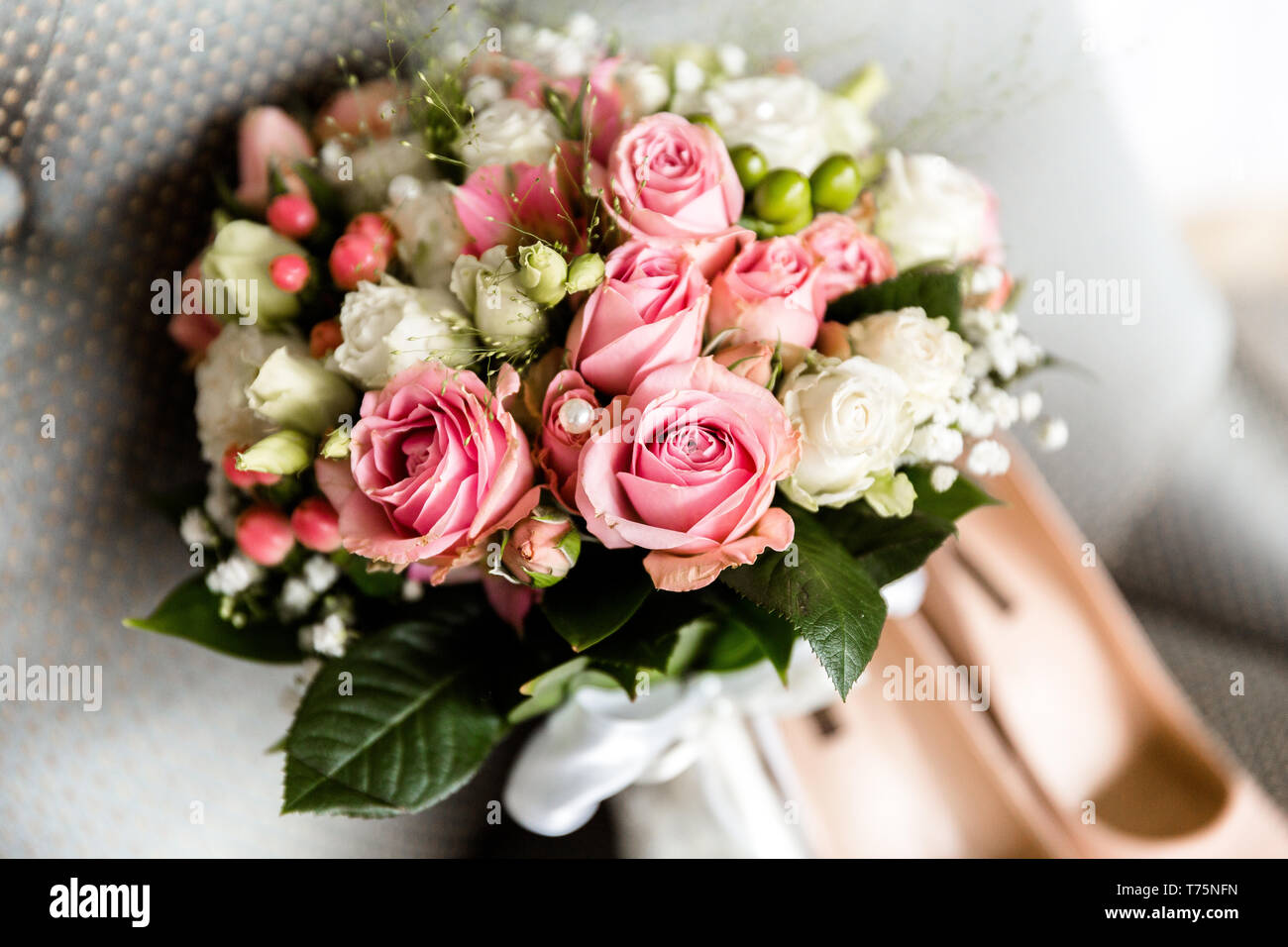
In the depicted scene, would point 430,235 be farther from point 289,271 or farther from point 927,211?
point 927,211

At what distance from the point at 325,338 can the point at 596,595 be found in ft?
0.67

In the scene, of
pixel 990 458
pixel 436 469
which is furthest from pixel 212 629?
pixel 990 458

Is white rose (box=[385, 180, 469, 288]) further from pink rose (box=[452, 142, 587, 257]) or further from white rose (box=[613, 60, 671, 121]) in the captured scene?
white rose (box=[613, 60, 671, 121])

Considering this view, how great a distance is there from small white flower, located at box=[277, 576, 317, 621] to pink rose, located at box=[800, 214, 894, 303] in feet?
1.19

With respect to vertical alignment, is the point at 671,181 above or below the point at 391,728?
above

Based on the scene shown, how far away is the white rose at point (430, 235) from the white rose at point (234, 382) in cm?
8

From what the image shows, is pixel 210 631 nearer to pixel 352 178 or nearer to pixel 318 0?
pixel 352 178

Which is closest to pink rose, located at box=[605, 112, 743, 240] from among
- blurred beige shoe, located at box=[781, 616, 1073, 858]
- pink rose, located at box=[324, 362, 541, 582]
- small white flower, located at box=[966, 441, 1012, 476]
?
pink rose, located at box=[324, 362, 541, 582]

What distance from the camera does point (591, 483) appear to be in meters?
0.36

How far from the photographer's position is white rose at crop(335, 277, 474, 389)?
1.33 feet

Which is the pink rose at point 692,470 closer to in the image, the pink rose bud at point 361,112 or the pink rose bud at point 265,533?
the pink rose bud at point 265,533

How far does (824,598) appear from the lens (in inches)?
15.6

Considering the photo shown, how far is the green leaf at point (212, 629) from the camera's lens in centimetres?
54

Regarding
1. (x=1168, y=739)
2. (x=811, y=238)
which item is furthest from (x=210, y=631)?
(x=1168, y=739)
